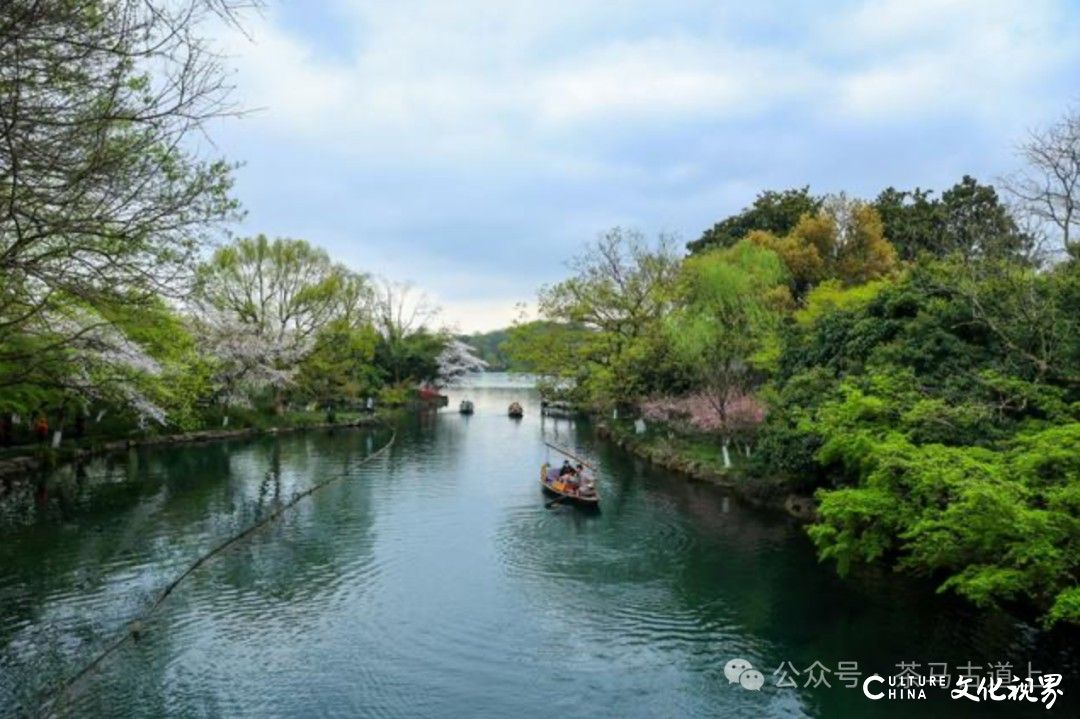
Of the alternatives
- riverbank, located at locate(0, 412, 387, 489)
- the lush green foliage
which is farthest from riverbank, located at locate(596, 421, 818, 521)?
riverbank, located at locate(0, 412, 387, 489)

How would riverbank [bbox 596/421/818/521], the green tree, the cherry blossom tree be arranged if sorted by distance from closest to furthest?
riverbank [bbox 596/421/818/521] < the green tree < the cherry blossom tree

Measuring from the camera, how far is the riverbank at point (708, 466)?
26219 mm

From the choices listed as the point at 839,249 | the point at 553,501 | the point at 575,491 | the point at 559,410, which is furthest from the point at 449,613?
the point at 559,410

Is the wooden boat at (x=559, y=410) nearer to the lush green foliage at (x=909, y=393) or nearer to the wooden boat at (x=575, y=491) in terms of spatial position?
the lush green foliage at (x=909, y=393)

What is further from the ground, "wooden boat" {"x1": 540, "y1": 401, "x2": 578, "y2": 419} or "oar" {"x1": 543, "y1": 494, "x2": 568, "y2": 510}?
"wooden boat" {"x1": 540, "y1": 401, "x2": 578, "y2": 419}

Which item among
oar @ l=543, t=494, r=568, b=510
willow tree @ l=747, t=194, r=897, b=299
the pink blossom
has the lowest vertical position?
oar @ l=543, t=494, r=568, b=510

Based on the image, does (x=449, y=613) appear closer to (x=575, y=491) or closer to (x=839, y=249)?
(x=575, y=491)

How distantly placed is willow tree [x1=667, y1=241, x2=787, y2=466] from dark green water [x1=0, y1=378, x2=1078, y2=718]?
6306mm

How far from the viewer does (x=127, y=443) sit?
39.2m

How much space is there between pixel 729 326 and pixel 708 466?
26.0ft

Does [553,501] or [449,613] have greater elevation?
[553,501]

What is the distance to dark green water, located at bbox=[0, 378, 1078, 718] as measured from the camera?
41.8 feet

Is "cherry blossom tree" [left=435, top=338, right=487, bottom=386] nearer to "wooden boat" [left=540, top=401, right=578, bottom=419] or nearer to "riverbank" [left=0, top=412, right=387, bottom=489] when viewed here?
"wooden boat" [left=540, top=401, right=578, bottom=419]

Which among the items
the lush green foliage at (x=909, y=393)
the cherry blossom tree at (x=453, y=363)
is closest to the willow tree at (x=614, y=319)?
the lush green foliage at (x=909, y=393)
